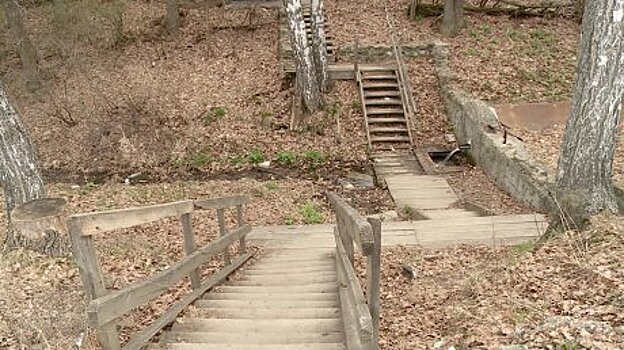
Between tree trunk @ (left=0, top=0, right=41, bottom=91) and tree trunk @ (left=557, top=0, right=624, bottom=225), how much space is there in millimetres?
14829

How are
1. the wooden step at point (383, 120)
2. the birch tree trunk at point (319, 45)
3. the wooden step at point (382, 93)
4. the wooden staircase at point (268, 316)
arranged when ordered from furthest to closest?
the wooden step at point (382, 93) < the birch tree trunk at point (319, 45) < the wooden step at point (383, 120) < the wooden staircase at point (268, 316)

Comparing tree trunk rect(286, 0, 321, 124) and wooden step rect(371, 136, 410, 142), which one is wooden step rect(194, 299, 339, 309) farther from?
tree trunk rect(286, 0, 321, 124)

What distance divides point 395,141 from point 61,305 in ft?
31.8

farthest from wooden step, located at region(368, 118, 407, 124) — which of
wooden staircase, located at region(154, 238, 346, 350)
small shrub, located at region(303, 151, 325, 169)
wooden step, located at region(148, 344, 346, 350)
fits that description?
wooden step, located at region(148, 344, 346, 350)

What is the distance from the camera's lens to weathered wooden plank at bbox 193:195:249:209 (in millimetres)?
4828

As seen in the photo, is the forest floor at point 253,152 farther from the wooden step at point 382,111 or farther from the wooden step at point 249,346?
the wooden step at point 249,346

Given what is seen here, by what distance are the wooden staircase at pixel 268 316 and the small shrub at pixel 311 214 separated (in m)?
3.34

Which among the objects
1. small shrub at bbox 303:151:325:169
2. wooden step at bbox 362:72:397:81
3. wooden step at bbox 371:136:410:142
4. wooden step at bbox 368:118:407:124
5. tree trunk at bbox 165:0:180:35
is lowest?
small shrub at bbox 303:151:325:169

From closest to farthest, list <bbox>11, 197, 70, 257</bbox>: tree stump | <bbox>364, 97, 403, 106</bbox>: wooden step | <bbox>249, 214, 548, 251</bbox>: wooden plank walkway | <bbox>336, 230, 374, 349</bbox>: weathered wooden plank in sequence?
<bbox>336, 230, 374, 349</bbox>: weathered wooden plank, <bbox>11, 197, 70, 257</bbox>: tree stump, <bbox>249, 214, 548, 251</bbox>: wooden plank walkway, <bbox>364, 97, 403, 106</bbox>: wooden step

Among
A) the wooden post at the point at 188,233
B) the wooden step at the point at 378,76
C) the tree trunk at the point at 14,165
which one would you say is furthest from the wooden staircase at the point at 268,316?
the wooden step at the point at 378,76

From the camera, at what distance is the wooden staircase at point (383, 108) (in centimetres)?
1309

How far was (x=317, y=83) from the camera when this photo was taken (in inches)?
535

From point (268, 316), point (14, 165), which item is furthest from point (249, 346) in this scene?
point (14, 165)

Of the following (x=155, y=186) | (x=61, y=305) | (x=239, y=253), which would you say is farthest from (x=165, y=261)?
(x=155, y=186)
